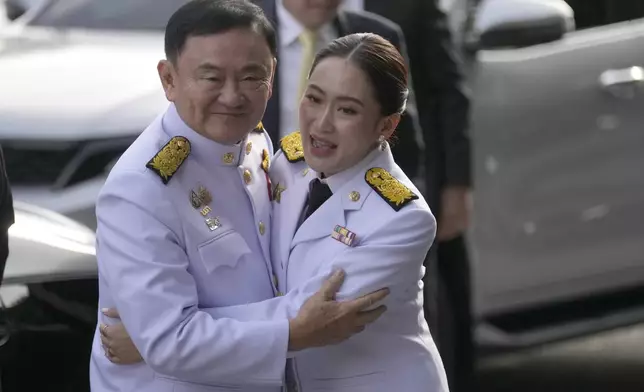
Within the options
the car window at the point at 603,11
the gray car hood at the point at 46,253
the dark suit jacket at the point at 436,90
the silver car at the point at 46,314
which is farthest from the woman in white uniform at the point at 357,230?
the car window at the point at 603,11

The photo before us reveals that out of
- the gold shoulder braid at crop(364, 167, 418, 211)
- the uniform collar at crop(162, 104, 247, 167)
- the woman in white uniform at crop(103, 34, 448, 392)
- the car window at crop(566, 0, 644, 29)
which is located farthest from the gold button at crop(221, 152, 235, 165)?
the car window at crop(566, 0, 644, 29)

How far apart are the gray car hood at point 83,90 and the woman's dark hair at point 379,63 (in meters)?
1.73

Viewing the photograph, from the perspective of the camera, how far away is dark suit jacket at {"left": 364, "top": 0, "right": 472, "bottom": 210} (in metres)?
3.78

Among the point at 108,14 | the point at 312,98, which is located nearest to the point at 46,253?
the point at 312,98

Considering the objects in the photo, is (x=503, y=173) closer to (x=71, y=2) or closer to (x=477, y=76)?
(x=477, y=76)

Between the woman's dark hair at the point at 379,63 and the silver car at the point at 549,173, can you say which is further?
the silver car at the point at 549,173

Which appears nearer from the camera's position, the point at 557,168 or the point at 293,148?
the point at 293,148

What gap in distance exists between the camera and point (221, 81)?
7.32 ft

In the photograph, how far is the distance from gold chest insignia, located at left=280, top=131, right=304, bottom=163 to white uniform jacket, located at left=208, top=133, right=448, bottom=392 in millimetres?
68

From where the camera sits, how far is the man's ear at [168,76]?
2.26 meters

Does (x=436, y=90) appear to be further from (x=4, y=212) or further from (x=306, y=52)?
(x=4, y=212)

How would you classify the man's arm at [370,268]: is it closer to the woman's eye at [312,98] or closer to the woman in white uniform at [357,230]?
the woman in white uniform at [357,230]

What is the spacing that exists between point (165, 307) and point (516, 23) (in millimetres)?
2588

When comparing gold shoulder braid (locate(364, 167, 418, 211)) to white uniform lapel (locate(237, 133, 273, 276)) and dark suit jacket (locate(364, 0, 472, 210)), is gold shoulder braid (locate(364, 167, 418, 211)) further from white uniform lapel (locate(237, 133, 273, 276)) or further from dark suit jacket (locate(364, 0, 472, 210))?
dark suit jacket (locate(364, 0, 472, 210))
